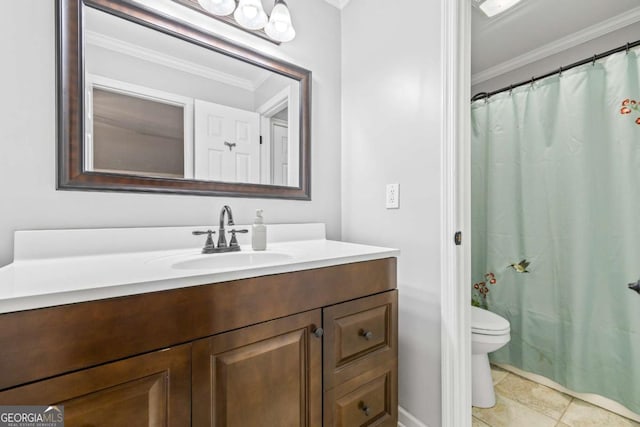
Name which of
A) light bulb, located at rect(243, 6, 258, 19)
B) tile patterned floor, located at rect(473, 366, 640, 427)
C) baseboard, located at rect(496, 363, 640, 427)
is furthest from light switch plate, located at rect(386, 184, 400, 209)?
baseboard, located at rect(496, 363, 640, 427)

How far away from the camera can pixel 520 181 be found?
1.86 m

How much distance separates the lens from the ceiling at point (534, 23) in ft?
5.28

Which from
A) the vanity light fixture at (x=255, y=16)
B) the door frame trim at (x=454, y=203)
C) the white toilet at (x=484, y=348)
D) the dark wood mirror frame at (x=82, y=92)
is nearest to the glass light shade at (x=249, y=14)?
the vanity light fixture at (x=255, y=16)

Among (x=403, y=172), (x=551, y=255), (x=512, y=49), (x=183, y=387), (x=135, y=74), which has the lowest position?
(x=183, y=387)

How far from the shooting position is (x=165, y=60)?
3.83ft

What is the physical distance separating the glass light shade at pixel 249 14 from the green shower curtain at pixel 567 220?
1.69 meters

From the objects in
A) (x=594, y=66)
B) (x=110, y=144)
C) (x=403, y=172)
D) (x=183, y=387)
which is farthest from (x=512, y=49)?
(x=183, y=387)

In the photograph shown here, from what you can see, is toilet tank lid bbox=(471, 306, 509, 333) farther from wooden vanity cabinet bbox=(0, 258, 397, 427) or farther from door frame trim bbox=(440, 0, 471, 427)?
wooden vanity cabinet bbox=(0, 258, 397, 427)

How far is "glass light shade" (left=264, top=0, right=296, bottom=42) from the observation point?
52.7 inches

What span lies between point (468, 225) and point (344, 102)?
102 cm

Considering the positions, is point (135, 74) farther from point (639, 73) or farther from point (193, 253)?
point (639, 73)

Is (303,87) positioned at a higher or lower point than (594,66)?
lower

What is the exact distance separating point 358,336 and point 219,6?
4.91ft

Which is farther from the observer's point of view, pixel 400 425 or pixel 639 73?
pixel 639 73
